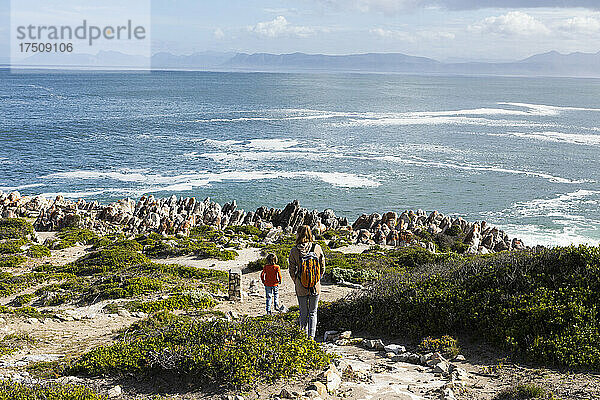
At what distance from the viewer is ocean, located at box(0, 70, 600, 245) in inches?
1752

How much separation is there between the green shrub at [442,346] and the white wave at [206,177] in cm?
3899

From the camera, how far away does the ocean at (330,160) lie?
146ft

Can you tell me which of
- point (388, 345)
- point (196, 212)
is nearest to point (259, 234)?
point (196, 212)

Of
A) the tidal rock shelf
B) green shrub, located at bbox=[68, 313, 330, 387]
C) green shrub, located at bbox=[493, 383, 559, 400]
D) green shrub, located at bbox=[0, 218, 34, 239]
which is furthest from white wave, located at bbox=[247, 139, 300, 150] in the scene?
green shrub, located at bbox=[493, 383, 559, 400]

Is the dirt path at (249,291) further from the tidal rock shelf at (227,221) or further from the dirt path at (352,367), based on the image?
the tidal rock shelf at (227,221)

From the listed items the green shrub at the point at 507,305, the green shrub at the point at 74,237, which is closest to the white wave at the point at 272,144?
the green shrub at the point at 74,237

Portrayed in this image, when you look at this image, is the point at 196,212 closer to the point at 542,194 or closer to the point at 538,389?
the point at 542,194

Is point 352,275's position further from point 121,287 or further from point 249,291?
point 121,287

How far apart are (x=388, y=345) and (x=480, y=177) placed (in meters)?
45.1

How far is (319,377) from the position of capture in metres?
8.62

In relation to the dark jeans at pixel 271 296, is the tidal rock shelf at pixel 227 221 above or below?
below

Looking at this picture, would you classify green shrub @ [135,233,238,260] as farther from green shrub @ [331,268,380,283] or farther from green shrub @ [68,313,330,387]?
green shrub @ [68,313,330,387]

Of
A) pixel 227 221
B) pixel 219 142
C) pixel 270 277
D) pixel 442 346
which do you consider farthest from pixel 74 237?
pixel 219 142

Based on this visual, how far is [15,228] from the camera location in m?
31.0
